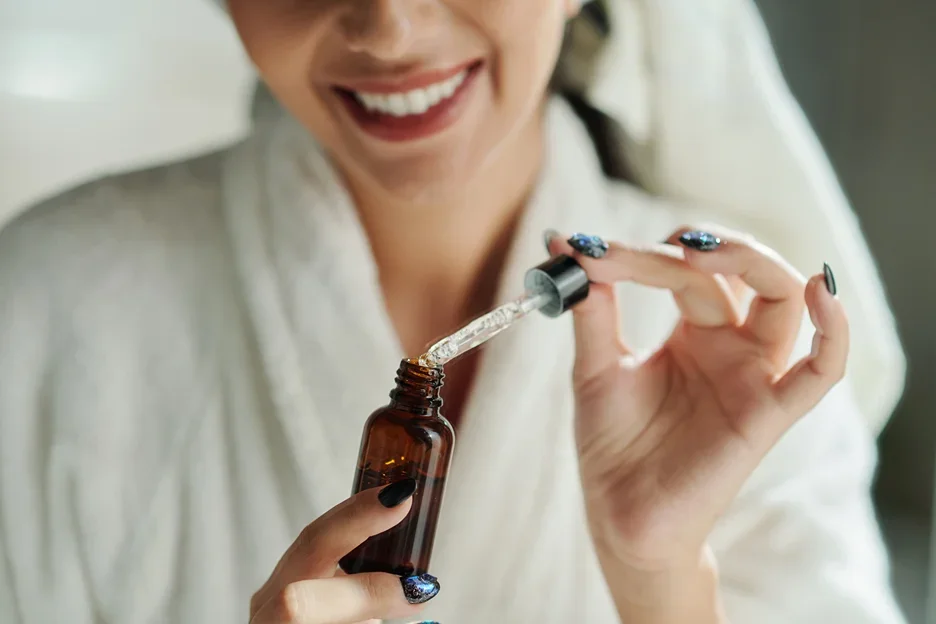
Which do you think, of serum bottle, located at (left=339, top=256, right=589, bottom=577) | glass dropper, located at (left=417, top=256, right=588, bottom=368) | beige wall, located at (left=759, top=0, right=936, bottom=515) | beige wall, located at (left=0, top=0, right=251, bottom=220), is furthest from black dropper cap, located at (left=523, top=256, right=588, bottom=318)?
beige wall, located at (left=759, top=0, right=936, bottom=515)

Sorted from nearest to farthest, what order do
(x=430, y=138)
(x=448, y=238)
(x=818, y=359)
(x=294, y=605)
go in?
(x=294, y=605) < (x=818, y=359) < (x=430, y=138) < (x=448, y=238)

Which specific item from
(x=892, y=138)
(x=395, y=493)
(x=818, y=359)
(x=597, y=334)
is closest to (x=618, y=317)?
(x=597, y=334)

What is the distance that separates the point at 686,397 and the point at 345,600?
11.1 inches

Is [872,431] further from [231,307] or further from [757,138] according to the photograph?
[231,307]

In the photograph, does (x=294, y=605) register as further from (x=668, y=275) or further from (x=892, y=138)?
(x=892, y=138)

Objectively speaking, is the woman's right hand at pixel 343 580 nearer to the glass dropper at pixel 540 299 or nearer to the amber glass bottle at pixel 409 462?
the amber glass bottle at pixel 409 462

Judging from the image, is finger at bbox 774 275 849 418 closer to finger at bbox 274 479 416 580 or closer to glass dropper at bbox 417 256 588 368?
glass dropper at bbox 417 256 588 368

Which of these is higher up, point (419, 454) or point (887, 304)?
point (419, 454)

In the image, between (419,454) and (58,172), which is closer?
(419,454)

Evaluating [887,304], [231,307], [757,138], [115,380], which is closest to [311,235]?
[231,307]

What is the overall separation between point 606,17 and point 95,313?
0.53m

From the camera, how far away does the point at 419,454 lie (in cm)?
44

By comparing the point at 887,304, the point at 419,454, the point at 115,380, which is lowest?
the point at 887,304

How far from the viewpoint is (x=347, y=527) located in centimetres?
42
